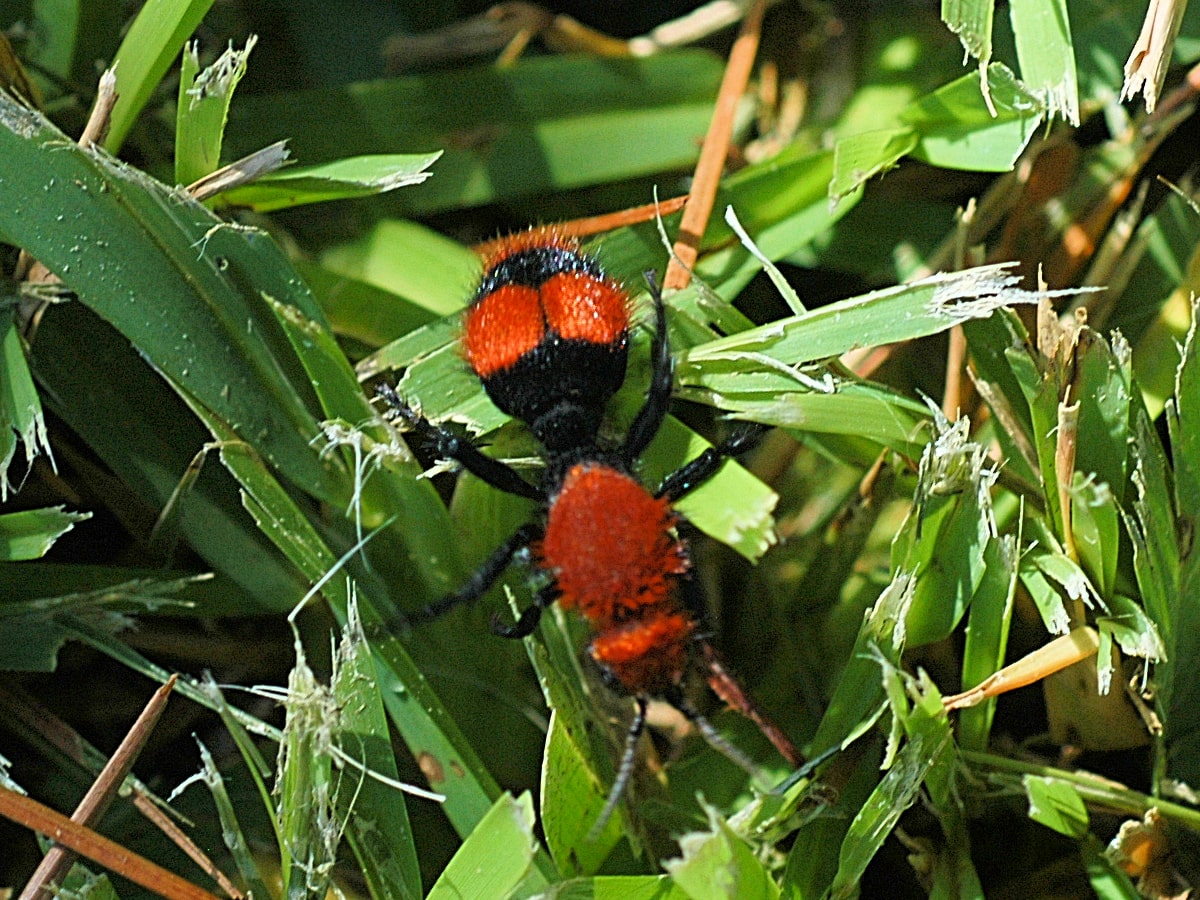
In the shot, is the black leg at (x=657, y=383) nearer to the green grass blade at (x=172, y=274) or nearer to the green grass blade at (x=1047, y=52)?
the green grass blade at (x=172, y=274)

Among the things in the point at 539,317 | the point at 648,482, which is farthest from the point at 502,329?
the point at 648,482

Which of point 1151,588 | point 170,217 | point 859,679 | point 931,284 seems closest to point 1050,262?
point 931,284

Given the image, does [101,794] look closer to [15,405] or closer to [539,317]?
[15,405]

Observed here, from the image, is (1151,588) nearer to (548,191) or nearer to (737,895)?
(737,895)

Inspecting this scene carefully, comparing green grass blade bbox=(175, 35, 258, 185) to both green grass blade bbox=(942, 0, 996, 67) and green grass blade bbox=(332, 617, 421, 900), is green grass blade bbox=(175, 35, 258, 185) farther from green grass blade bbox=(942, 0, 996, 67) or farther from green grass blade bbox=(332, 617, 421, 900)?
green grass blade bbox=(942, 0, 996, 67)

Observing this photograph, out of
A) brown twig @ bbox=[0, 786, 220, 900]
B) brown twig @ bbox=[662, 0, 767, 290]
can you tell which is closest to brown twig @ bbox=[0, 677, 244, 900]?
brown twig @ bbox=[0, 786, 220, 900]

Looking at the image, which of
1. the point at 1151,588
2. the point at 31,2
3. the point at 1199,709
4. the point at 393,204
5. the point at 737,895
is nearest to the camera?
the point at 737,895
